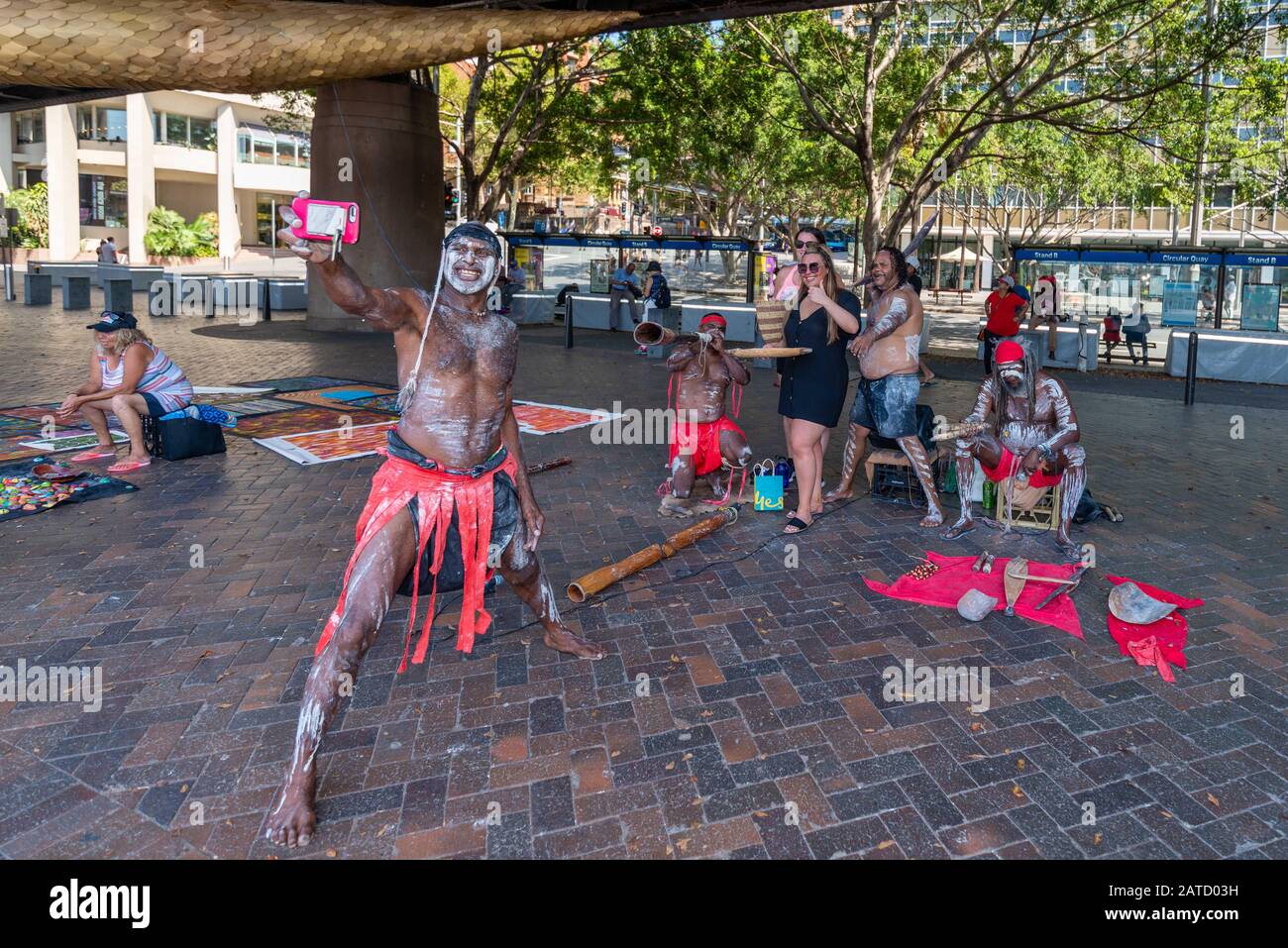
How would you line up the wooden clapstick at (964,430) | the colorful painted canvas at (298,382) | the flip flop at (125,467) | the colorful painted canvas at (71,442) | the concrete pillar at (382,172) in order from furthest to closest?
the concrete pillar at (382,172) < the colorful painted canvas at (298,382) < the colorful painted canvas at (71,442) < the flip flop at (125,467) < the wooden clapstick at (964,430)

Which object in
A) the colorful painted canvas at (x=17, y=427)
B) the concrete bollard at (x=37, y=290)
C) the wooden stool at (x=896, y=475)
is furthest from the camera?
the concrete bollard at (x=37, y=290)

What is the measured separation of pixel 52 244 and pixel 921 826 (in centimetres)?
4984

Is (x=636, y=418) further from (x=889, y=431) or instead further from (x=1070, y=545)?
(x=1070, y=545)

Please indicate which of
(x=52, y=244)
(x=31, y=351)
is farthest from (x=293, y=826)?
(x=52, y=244)

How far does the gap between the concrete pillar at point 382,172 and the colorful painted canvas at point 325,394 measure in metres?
7.21

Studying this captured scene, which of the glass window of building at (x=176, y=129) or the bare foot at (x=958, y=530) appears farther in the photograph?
the glass window of building at (x=176, y=129)

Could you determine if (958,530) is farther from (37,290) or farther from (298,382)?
(37,290)

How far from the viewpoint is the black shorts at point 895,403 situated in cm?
699

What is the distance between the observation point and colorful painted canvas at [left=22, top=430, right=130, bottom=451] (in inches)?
333

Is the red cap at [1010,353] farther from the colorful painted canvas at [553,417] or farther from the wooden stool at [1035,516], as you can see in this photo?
the colorful painted canvas at [553,417]

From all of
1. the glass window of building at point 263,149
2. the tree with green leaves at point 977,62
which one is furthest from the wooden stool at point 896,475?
the glass window of building at point 263,149

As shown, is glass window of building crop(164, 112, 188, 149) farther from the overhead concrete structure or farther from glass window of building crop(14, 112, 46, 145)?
the overhead concrete structure

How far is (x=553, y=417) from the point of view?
430 inches

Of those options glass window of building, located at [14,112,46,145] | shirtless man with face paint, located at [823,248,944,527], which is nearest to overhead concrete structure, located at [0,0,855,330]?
shirtless man with face paint, located at [823,248,944,527]
